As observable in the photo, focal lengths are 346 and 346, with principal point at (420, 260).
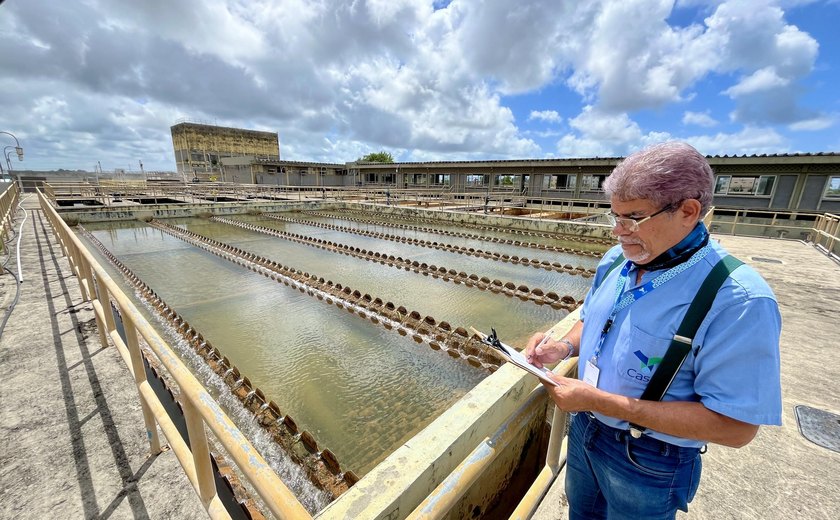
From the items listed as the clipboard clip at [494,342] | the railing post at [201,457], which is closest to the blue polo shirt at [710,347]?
the clipboard clip at [494,342]

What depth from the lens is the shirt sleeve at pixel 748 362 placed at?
93cm

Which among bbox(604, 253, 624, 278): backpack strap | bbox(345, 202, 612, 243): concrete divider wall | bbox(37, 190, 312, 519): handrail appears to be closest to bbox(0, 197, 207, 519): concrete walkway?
bbox(37, 190, 312, 519): handrail

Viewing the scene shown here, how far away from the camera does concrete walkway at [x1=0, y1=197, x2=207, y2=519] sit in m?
1.78

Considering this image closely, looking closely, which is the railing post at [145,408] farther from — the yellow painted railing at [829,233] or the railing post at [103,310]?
the yellow painted railing at [829,233]

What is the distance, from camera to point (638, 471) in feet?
4.10

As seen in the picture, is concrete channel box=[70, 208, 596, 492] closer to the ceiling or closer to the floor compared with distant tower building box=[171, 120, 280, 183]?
closer to the floor

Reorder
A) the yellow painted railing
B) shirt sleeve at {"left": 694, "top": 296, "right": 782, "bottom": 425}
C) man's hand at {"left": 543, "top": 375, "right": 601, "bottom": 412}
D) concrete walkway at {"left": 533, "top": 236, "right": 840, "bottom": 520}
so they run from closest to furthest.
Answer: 1. shirt sleeve at {"left": 694, "top": 296, "right": 782, "bottom": 425}
2. man's hand at {"left": 543, "top": 375, "right": 601, "bottom": 412}
3. concrete walkway at {"left": 533, "top": 236, "right": 840, "bottom": 520}
4. the yellow painted railing

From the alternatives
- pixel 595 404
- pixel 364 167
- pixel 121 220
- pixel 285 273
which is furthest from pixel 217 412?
pixel 364 167

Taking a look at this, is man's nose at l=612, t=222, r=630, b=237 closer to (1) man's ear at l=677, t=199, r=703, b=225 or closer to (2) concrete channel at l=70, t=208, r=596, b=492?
(1) man's ear at l=677, t=199, r=703, b=225

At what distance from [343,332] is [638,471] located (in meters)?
4.35

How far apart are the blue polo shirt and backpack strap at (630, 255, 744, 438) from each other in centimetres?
2

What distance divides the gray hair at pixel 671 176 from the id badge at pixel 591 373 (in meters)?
0.64

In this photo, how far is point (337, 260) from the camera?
Answer: 30.3 ft

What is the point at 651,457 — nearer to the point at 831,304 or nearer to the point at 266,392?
the point at 266,392
